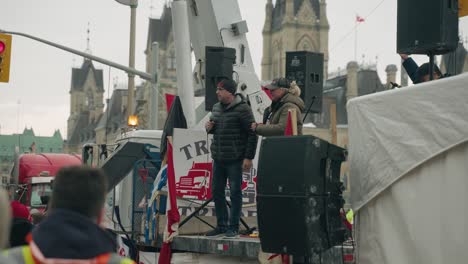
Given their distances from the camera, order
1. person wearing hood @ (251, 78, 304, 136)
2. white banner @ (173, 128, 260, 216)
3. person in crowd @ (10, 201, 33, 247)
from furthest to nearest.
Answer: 1. white banner @ (173, 128, 260, 216)
2. person wearing hood @ (251, 78, 304, 136)
3. person in crowd @ (10, 201, 33, 247)

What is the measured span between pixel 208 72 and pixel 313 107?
1.46m

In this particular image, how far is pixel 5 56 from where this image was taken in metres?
A: 19.4

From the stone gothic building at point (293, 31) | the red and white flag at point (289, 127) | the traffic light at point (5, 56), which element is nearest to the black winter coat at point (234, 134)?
the red and white flag at point (289, 127)

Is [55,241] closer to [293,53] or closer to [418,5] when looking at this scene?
[418,5]

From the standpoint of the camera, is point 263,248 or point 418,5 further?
point 418,5

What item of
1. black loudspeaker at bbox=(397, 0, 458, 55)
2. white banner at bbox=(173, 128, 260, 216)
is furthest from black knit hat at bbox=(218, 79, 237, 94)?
black loudspeaker at bbox=(397, 0, 458, 55)

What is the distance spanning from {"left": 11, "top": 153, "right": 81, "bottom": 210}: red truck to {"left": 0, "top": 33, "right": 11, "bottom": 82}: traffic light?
3.60 metres

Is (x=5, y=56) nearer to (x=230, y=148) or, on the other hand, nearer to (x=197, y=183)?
(x=197, y=183)

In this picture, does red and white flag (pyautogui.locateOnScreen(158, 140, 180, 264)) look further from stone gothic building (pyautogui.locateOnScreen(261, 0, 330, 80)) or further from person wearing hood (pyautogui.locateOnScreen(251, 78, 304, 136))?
stone gothic building (pyautogui.locateOnScreen(261, 0, 330, 80))

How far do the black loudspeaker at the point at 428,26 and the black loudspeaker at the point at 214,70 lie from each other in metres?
2.78

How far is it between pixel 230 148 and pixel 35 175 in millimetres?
17051

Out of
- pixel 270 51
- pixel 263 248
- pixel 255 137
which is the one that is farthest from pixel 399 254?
pixel 270 51

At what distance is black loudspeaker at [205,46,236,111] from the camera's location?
1016 cm

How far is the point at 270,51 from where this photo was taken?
393 feet
